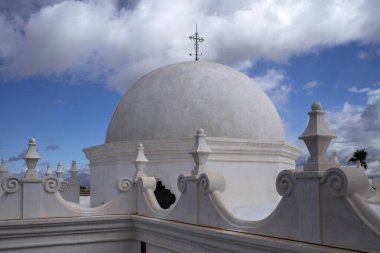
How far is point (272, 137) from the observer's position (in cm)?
1582

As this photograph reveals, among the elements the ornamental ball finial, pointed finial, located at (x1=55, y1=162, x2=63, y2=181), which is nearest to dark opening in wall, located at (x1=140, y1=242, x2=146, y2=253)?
the ornamental ball finial

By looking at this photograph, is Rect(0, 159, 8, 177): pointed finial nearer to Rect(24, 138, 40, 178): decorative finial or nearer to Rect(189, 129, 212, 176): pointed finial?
Rect(24, 138, 40, 178): decorative finial

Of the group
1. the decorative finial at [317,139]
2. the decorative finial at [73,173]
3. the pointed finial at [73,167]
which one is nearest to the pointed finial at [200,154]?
the decorative finial at [317,139]

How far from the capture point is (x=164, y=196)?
48.5 feet

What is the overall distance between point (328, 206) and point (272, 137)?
11137 millimetres

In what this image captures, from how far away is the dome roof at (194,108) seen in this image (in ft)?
48.8

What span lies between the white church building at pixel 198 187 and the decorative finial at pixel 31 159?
0.02 metres

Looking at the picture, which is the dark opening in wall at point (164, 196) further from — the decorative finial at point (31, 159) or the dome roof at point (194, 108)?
the decorative finial at point (31, 159)

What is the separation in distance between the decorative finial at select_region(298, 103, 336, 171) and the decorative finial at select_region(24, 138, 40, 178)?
629 centimetres

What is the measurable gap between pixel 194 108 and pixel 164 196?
3321 mm

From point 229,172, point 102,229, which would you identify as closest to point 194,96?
point 229,172

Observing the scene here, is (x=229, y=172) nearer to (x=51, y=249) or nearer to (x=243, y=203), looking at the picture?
(x=243, y=203)

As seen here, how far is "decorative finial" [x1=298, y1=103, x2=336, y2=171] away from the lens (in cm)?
502

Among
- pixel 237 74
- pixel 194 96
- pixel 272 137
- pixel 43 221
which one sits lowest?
pixel 43 221
